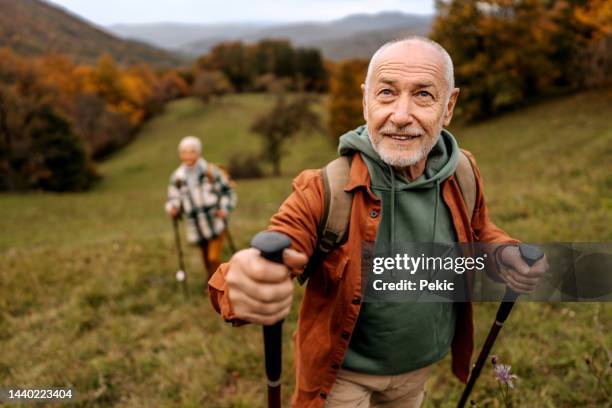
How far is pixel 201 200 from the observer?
6035 mm

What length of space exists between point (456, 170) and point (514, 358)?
8.61 ft

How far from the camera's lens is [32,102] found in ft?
113

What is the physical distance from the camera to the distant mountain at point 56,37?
193ft

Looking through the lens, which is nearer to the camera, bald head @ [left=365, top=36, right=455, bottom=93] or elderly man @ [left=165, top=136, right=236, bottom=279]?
bald head @ [left=365, top=36, right=455, bottom=93]

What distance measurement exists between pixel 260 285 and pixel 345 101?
42.8 metres

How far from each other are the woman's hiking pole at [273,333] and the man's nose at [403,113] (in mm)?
954

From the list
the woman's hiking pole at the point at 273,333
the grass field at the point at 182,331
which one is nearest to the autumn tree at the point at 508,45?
the grass field at the point at 182,331

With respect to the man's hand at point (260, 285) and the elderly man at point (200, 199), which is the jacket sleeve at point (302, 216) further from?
the elderly man at point (200, 199)

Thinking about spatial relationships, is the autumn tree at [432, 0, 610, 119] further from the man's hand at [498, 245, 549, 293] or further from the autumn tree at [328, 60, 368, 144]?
the man's hand at [498, 245, 549, 293]

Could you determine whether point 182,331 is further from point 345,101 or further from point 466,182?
point 345,101

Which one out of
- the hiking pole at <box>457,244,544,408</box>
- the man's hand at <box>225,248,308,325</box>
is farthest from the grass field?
the man's hand at <box>225,248,308,325</box>

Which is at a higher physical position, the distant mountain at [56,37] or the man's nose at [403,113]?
the distant mountain at [56,37]

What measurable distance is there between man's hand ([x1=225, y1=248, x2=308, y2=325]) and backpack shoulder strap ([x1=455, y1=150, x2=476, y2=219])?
4.29ft

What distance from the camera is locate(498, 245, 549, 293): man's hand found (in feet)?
6.39
